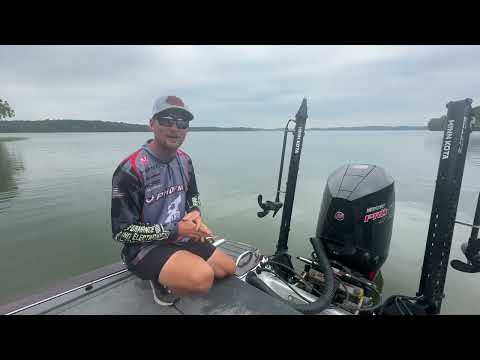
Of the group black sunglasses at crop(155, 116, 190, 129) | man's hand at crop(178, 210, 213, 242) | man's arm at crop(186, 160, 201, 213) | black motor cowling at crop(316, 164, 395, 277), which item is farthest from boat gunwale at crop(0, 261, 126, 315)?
black motor cowling at crop(316, 164, 395, 277)

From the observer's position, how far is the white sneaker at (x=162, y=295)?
6.48 ft

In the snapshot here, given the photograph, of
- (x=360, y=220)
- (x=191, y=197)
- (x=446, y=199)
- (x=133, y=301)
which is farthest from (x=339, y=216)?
(x=133, y=301)

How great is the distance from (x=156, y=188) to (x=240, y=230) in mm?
4660

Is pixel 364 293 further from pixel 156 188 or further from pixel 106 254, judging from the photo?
pixel 106 254

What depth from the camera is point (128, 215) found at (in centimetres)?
A: 191

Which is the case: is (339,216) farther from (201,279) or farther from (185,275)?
(185,275)

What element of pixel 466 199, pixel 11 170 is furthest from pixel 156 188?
pixel 11 170

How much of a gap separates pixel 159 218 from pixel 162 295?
664mm

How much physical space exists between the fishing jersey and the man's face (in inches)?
6.5

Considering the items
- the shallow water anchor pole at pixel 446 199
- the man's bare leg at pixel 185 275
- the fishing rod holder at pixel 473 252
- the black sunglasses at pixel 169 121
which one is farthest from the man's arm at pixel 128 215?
the fishing rod holder at pixel 473 252

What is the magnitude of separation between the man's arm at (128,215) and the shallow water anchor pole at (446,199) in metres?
2.22

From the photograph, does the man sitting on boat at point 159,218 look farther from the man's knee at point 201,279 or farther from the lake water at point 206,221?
the lake water at point 206,221

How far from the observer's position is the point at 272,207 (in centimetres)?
326
